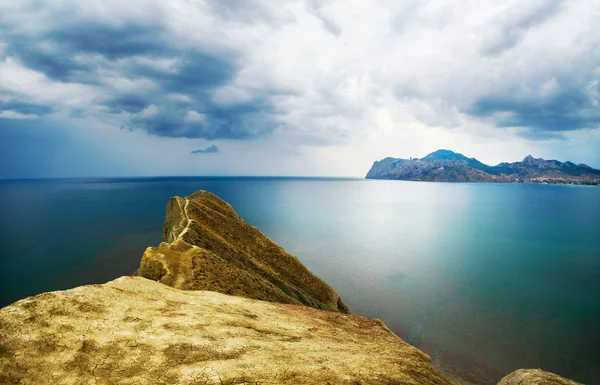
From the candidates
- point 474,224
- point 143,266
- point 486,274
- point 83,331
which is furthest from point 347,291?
point 474,224

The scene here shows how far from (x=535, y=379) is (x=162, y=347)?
21.4 m

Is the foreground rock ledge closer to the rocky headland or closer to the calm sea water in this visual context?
the rocky headland

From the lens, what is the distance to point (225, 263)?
32188 millimetres

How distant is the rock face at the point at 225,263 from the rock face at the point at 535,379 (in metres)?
21.8

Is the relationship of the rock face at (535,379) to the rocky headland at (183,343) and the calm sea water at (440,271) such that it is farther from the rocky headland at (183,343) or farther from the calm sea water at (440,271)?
the calm sea water at (440,271)

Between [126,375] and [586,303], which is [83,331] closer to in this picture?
[126,375]

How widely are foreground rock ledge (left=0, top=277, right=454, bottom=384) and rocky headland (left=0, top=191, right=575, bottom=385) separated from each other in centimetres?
4

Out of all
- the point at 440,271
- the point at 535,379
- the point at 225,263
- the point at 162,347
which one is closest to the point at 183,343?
the point at 162,347

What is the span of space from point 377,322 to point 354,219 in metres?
123

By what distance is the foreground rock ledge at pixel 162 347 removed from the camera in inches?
442

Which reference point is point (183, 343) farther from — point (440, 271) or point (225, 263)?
point (440, 271)

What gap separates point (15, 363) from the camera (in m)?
10.7

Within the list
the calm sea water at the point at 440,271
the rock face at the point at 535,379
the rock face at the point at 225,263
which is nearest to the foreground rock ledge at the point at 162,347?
the rock face at the point at 535,379

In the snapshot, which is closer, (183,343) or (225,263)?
(183,343)
